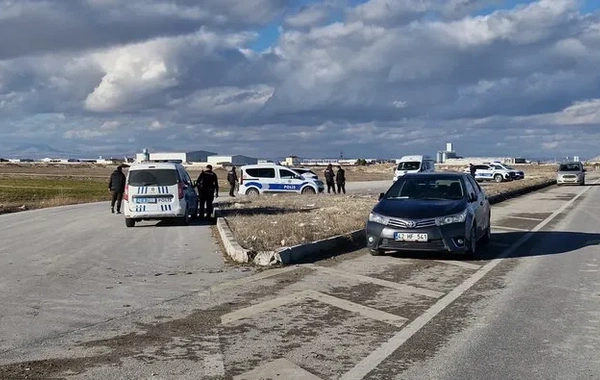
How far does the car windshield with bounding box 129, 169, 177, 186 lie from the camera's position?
1948cm

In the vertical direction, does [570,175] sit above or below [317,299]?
above

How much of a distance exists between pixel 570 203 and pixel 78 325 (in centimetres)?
2644

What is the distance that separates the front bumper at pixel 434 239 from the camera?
12.0m

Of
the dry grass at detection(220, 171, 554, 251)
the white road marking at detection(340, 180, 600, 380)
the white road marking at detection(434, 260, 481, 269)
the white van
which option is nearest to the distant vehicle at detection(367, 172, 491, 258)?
the white road marking at detection(434, 260, 481, 269)

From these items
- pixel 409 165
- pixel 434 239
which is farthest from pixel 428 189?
pixel 409 165

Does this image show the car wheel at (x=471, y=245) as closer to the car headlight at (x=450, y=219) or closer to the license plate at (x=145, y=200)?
the car headlight at (x=450, y=219)

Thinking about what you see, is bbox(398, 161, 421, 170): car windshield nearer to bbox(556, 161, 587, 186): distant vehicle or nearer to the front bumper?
bbox(556, 161, 587, 186): distant vehicle

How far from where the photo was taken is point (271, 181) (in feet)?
116

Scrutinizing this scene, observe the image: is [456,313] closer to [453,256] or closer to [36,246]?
[453,256]

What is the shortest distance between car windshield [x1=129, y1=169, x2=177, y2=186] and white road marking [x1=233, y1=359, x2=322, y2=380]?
13.9 m

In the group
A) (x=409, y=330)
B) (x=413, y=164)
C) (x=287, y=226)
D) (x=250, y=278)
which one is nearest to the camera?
(x=409, y=330)

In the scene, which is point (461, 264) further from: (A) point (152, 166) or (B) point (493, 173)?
(B) point (493, 173)

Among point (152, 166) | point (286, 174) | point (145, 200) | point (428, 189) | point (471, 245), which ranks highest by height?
point (152, 166)

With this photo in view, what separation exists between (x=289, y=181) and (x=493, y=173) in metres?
34.3
